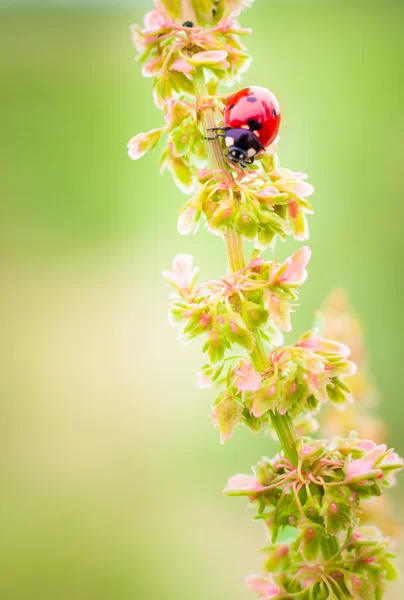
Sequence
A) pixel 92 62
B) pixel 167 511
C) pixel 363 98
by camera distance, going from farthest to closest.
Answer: pixel 92 62, pixel 363 98, pixel 167 511

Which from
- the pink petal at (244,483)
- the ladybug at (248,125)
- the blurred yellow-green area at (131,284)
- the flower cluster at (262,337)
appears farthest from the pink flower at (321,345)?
the blurred yellow-green area at (131,284)

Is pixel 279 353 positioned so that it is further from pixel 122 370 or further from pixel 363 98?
pixel 363 98

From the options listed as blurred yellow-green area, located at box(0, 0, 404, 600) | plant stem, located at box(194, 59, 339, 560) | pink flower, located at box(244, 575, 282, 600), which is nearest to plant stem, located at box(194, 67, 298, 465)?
plant stem, located at box(194, 59, 339, 560)

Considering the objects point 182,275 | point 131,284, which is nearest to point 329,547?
point 182,275

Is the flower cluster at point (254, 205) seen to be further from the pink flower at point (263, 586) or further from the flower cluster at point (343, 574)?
the pink flower at point (263, 586)

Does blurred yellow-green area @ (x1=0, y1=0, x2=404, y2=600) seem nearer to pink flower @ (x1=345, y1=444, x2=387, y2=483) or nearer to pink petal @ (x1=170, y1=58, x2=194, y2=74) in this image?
pink flower @ (x1=345, y1=444, x2=387, y2=483)

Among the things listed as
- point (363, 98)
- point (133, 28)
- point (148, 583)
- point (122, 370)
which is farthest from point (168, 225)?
point (133, 28)

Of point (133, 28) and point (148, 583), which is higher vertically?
Answer: point (133, 28)
